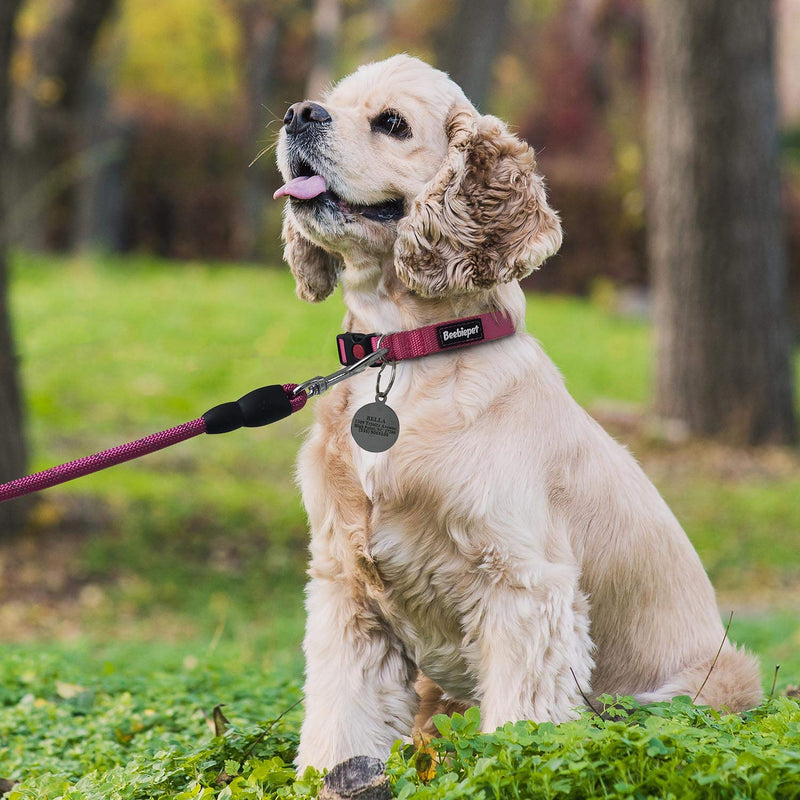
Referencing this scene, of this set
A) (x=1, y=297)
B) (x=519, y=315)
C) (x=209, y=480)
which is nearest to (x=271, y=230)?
(x=209, y=480)

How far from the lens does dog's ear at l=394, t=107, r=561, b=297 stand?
3.08 m

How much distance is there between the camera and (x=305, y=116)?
124 inches

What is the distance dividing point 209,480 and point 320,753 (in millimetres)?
6061

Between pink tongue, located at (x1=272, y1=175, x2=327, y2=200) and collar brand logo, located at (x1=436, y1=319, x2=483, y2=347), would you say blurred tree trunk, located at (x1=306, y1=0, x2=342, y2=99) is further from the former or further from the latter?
collar brand logo, located at (x1=436, y1=319, x2=483, y2=347)

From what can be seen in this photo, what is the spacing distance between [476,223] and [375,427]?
681 millimetres

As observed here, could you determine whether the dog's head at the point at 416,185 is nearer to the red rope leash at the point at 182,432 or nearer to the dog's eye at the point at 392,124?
the dog's eye at the point at 392,124

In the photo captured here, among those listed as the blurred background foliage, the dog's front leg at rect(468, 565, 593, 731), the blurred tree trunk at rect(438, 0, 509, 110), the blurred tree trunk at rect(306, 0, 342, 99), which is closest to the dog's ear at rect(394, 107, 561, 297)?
the dog's front leg at rect(468, 565, 593, 731)

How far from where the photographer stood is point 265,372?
38.8ft

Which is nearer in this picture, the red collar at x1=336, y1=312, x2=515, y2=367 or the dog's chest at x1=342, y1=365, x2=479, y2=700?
the dog's chest at x1=342, y1=365, x2=479, y2=700

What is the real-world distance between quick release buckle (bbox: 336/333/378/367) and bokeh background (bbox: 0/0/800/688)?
0.71 m

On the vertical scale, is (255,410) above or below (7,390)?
below

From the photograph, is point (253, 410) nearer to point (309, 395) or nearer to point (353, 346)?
point (309, 395)

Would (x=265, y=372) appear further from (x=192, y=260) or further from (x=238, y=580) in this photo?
(x=192, y=260)

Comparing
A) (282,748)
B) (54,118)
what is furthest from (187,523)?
(54,118)
